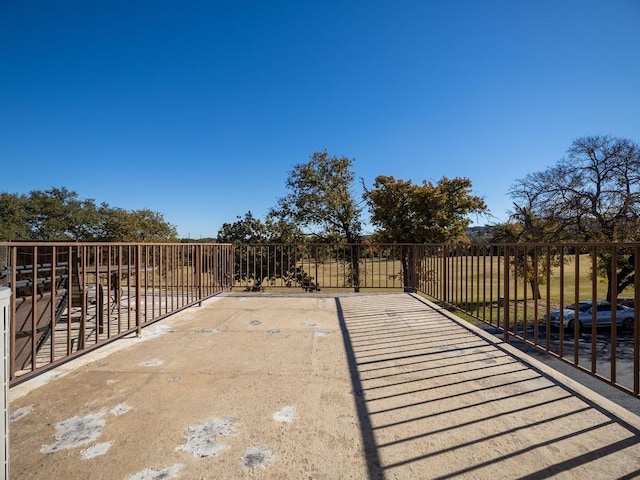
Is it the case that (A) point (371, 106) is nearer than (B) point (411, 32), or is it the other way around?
(B) point (411, 32)

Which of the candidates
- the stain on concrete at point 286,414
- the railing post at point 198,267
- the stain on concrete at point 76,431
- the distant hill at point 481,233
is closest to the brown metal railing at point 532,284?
the stain on concrete at point 286,414

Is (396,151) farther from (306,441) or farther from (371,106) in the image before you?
(306,441)

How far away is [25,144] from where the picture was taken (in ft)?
77.7

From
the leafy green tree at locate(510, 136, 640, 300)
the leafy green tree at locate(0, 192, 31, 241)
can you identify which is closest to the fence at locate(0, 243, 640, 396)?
the leafy green tree at locate(510, 136, 640, 300)

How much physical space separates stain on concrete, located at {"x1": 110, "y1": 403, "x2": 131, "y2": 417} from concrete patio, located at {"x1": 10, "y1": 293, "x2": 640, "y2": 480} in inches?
0.5

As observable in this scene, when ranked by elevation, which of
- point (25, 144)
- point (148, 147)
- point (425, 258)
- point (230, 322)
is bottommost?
point (230, 322)

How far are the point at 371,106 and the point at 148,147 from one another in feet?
44.3

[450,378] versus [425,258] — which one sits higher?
[425,258]

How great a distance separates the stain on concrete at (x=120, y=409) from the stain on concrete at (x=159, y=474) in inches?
25.9

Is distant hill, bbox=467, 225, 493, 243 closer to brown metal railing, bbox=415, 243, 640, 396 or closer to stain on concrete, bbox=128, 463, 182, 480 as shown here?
brown metal railing, bbox=415, 243, 640, 396

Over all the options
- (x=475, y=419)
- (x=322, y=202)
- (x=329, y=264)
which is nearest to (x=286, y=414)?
(x=475, y=419)

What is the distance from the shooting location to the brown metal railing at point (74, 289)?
2186 mm

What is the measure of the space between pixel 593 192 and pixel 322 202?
13.6 m

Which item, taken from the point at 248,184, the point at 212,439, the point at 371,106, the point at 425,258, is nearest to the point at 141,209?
the point at 248,184
